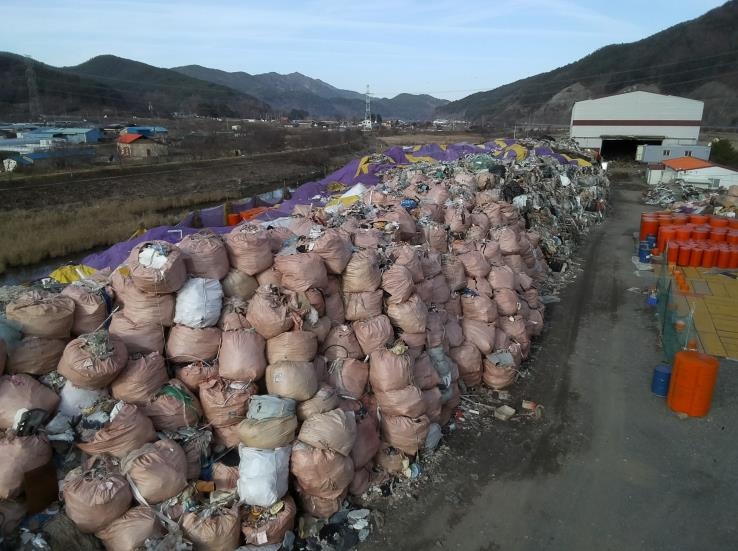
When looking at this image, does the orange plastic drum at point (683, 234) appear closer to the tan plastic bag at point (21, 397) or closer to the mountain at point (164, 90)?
the tan plastic bag at point (21, 397)

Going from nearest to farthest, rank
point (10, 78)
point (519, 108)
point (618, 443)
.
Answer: point (618, 443) → point (10, 78) → point (519, 108)

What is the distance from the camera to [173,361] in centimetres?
446

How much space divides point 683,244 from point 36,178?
2833 cm

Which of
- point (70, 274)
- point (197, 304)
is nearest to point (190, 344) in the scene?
point (197, 304)

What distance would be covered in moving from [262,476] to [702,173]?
24647mm

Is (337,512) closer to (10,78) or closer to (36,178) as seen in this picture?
(36,178)

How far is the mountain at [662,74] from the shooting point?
65.5 metres

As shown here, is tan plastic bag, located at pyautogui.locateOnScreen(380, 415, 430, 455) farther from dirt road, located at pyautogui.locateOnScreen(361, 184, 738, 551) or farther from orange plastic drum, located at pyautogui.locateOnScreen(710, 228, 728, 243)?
orange plastic drum, located at pyautogui.locateOnScreen(710, 228, 728, 243)

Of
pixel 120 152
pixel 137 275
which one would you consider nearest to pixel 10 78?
A: pixel 120 152

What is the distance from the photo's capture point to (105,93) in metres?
94.5

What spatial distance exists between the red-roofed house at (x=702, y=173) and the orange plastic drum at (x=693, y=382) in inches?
776

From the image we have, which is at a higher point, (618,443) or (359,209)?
(359,209)

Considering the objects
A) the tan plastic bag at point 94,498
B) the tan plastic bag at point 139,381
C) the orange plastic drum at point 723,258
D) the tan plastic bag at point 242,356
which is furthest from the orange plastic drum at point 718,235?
the tan plastic bag at point 94,498

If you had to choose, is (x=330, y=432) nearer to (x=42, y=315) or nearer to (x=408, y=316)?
(x=408, y=316)
